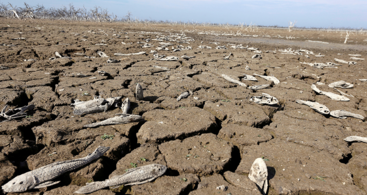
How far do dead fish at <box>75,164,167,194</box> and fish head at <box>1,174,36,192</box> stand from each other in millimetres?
389

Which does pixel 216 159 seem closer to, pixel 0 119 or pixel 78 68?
pixel 0 119

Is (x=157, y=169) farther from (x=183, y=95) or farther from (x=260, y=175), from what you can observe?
(x=183, y=95)

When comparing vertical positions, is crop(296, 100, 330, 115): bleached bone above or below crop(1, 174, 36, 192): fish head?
above

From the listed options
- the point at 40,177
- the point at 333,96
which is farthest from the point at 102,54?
the point at 333,96

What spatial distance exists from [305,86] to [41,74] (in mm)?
6080

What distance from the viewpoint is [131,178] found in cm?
160

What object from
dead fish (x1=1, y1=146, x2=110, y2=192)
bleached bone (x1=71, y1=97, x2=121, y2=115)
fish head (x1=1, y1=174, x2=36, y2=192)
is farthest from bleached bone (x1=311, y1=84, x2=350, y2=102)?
fish head (x1=1, y1=174, x2=36, y2=192)

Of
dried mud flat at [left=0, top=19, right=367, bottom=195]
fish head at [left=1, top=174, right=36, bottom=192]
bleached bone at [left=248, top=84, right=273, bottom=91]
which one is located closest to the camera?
fish head at [left=1, top=174, right=36, bottom=192]

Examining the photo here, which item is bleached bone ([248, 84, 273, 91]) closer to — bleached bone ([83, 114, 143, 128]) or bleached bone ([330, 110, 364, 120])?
bleached bone ([330, 110, 364, 120])

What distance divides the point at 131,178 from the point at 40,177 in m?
0.76

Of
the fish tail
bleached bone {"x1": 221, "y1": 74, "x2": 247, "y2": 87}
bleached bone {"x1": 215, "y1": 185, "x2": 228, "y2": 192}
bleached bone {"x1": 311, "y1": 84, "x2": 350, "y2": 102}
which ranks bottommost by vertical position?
bleached bone {"x1": 215, "y1": 185, "x2": 228, "y2": 192}

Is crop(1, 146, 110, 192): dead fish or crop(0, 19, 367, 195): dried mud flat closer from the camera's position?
crop(1, 146, 110, 192): dead fish

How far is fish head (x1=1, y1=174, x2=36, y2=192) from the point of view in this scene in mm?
1472

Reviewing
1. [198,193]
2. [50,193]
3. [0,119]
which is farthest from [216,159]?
[0,119]
